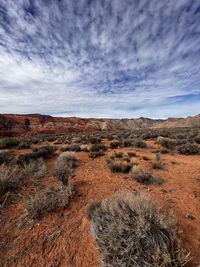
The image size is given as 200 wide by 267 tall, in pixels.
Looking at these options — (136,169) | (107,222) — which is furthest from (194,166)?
(107,222)

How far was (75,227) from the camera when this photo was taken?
3293 millimetres

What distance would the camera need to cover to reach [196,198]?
169 inches

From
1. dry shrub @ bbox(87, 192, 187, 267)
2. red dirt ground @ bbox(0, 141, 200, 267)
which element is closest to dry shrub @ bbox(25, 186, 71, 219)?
red dirt ground @ bbox(0, 141, 200, 267)

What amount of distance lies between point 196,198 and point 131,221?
109 inches

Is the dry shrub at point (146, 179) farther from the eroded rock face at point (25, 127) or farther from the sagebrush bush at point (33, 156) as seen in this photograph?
the eroded rock face at point (25, 127)

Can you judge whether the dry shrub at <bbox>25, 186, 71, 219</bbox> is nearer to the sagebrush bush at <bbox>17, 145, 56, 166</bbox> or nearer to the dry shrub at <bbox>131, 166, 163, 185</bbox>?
the dry shrub at <bbox>131, 166, 163, 185</bbox>

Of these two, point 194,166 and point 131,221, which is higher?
point 131,221

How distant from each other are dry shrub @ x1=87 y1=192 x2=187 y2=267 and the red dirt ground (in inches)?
13.9

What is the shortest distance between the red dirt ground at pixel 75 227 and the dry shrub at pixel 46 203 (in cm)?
16

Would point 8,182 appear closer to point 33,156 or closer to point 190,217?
point 33,156

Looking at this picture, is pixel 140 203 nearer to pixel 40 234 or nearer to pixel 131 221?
pixel 131 221

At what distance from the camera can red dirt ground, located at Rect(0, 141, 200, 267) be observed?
2644 mm

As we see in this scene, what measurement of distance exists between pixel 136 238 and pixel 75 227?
4.87 feet

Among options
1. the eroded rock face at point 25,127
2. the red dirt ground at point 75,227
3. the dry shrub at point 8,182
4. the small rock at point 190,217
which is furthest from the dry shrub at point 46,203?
the eroded rock face at point 25,127
